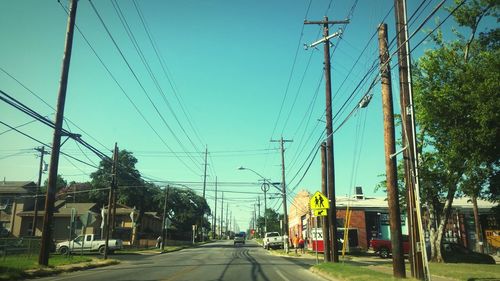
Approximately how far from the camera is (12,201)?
5659 centimetres

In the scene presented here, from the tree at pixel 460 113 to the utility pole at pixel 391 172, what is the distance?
473 cm

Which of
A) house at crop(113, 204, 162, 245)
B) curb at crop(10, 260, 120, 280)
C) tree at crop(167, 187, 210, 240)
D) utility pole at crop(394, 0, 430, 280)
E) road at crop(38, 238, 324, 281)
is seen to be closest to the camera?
utility pole at crop(394, 0, 430, 280)

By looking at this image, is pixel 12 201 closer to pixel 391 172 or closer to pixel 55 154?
pixel 55 154

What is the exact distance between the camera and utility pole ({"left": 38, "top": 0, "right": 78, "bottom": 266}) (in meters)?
19.6

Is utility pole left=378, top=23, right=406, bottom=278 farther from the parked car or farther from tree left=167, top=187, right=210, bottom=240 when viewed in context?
tree left=167, top=187, right=210, bottom=240

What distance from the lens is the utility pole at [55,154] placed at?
19609mm

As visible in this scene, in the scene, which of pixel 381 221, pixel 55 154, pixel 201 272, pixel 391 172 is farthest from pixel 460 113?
pixel 381 221

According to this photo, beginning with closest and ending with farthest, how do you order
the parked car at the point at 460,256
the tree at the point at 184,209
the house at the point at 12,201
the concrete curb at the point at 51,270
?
the concrete curb at the point at 51,270
the parked car at the point at 460,256
the house at the point at 12,201
the tree at the point at 184,209

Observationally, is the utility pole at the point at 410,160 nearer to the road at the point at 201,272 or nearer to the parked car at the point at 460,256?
the road at the point at 201,272

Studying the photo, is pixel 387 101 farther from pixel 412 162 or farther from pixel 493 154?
pixel 493 154

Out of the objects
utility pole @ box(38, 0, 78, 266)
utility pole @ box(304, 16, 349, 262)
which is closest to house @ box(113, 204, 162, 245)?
utility pole @ box(38, 0, 78, 266)

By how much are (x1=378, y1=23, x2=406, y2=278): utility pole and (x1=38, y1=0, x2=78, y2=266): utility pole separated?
13.5m

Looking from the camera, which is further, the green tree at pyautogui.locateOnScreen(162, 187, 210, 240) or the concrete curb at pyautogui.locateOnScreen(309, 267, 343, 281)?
the green tree at pyautogui.locateOnScreen(162, 187, 210, 240)

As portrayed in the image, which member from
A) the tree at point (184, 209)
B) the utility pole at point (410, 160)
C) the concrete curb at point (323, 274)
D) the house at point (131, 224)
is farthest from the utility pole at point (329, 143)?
the tree at point (184, 209)
